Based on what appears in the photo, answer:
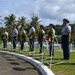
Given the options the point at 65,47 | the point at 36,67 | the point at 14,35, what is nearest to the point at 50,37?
the point at 65,47

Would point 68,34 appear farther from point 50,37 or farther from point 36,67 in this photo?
point 36,67

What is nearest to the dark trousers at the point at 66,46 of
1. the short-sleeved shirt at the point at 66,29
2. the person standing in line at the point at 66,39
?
the person standing in line at the point at 66,39

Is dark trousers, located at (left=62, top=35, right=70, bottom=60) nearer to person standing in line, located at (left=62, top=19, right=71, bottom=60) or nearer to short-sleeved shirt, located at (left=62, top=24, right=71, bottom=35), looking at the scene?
person standing in line, located at (left=62, top=19, right=71, bottom=60)

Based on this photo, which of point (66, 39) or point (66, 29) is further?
point (66, 39)

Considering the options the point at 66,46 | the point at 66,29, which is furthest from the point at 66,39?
the point at 66,29

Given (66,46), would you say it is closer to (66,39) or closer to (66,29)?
(66,39)

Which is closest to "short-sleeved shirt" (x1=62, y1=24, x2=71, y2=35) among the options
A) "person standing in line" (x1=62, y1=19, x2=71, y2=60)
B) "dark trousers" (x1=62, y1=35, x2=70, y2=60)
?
"person standing in line" (x1=62, y1=19, x2=71, y2=60)

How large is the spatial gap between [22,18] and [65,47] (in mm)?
88770

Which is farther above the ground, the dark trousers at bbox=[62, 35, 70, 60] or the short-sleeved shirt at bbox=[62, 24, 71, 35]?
the short-sleeved shirt at bbox=[62, 24, 71, 35]

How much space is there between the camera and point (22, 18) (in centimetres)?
10238

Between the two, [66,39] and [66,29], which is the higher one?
[66,29]

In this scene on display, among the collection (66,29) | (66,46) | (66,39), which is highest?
(66,29)

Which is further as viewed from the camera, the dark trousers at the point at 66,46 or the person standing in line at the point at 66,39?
the dark trousers at the point at 66,46

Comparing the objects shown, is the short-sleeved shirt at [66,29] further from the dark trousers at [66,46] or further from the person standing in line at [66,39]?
the dark trousers at [66,46]
